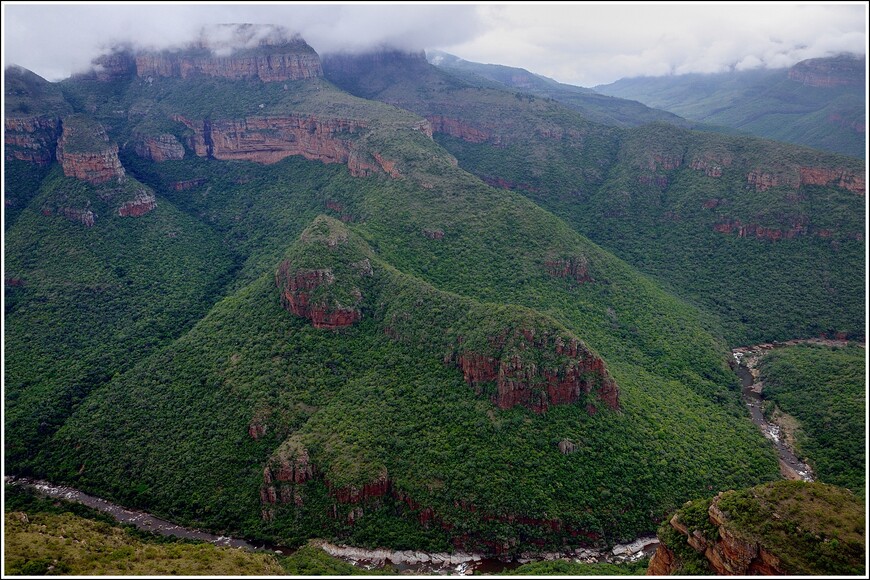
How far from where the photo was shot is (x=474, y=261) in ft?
277

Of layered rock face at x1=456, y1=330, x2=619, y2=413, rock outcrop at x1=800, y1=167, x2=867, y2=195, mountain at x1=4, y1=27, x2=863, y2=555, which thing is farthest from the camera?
rock outcrop at x1=800, y1=167, x2=867, y2=195

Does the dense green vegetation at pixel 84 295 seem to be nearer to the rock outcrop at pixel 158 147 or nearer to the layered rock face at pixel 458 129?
the rock outcrop at pixel 158 147

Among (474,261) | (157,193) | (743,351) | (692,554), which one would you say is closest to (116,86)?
(157,193)

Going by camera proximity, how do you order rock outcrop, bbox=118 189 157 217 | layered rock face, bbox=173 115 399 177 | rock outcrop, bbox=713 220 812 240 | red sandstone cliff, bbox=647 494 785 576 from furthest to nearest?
layered rock face, bbox=173 115 399 177, rock outcrop, bbox=713 220 812 240, rock outcrop, bbox=118 189 157 217, red sandstone cliff, bbox=647 494 785 576

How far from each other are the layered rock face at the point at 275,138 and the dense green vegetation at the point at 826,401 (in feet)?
233

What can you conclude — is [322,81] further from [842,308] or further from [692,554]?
[692,554]

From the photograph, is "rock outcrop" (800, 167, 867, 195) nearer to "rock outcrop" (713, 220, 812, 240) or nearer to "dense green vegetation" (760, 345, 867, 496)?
"rock outcrop" (713, 220, 812, 240)

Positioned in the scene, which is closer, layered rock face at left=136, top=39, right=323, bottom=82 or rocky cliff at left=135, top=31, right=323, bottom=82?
layered rock face at left=136, top=39, right=323, bottom=82

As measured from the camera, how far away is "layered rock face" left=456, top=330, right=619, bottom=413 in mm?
61500

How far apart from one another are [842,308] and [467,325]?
62.4 metres

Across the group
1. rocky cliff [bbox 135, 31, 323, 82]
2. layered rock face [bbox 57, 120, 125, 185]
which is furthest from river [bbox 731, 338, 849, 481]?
rocky cliff [bbox 135, 31, 323, 82]

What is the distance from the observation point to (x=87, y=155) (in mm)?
98375

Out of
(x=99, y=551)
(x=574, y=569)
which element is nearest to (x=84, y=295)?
(x=99, y=551)

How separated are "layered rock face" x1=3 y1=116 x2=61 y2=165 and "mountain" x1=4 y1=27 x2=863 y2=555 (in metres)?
1.30
